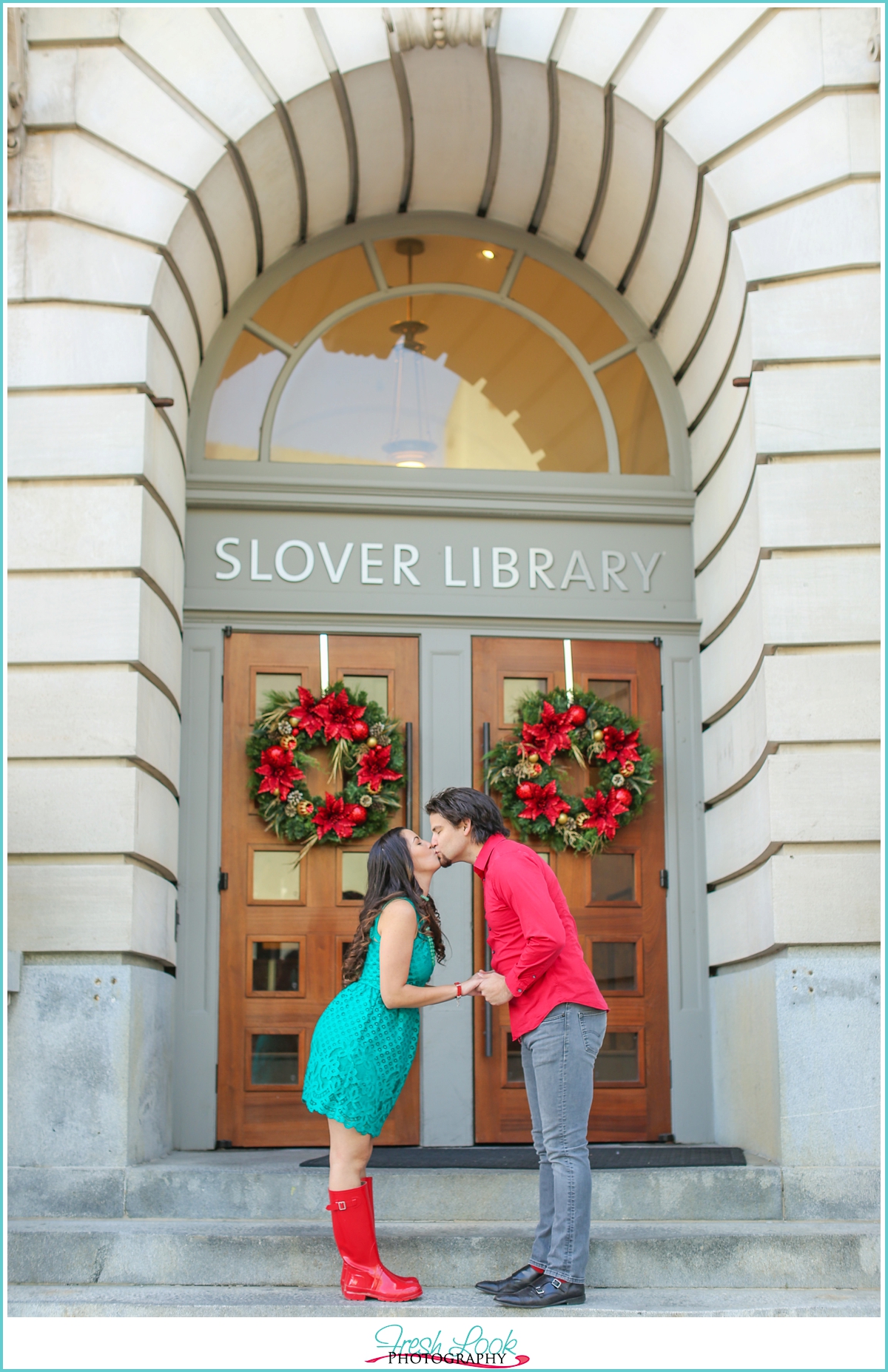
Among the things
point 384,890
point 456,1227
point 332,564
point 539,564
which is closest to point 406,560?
point 332,564

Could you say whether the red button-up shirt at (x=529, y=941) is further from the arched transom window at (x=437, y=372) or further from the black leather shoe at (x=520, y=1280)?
the arched transom window at (x=437, y=372)

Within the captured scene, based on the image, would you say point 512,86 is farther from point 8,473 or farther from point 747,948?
point 747,948

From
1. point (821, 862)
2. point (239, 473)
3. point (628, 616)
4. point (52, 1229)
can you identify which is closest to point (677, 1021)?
point (821, 862)

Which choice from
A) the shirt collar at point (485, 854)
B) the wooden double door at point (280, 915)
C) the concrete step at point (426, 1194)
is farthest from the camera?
the wooden double door at point (280, 915)

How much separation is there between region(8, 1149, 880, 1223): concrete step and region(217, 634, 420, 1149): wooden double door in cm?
114

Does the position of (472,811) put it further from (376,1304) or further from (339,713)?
(339,713)

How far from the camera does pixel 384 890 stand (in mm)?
5098

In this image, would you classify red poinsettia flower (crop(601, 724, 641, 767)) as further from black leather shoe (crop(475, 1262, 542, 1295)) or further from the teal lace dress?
black leather shoe (crop(475, 1262, 542, 1295))

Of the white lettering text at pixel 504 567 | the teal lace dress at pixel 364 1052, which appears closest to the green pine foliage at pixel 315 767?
the white lettering text at pixel 504 567

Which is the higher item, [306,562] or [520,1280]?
[306,562]

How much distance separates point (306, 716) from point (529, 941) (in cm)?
289

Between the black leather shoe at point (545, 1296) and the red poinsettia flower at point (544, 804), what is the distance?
9.83ft

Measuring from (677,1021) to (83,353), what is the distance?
495cm

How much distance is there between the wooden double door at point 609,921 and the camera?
742cm
